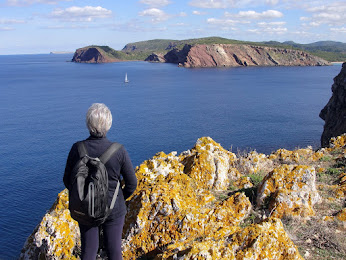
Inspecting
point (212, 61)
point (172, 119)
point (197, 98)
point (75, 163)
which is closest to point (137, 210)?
point (75, 163)

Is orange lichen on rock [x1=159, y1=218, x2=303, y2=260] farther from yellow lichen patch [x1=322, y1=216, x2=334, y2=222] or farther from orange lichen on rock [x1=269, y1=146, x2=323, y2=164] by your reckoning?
orange lichen on rock [x1=269, y1=146, x2=323, y2=164]

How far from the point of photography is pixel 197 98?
2741 inches

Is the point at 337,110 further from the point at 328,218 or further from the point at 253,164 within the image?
the point at 328,218

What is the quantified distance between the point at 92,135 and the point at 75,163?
39cm

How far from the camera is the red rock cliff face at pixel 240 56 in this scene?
586 feet

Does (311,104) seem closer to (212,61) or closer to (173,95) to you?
(173,95)

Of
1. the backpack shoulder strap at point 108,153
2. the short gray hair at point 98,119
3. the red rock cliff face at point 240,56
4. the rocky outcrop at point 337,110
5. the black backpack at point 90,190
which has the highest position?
the red rock cliff face at point 240,56

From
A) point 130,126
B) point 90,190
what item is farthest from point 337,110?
point 90,190

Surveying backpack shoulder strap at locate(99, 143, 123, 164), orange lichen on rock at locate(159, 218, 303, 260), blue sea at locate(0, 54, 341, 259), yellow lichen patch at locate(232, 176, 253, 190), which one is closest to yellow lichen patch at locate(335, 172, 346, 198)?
yellow lichen patch at locate(232, 176, 253, 190)

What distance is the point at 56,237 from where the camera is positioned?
20.0 feet

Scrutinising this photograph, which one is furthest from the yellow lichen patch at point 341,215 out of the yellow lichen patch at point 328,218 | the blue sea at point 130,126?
the blue sea at point 130,126

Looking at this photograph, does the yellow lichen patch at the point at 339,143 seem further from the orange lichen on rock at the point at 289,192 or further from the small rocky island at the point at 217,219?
the orange lichen on rock at the point at 289,192

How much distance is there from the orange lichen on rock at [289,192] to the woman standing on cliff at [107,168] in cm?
365

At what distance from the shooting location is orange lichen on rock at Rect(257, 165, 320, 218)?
640 cm
